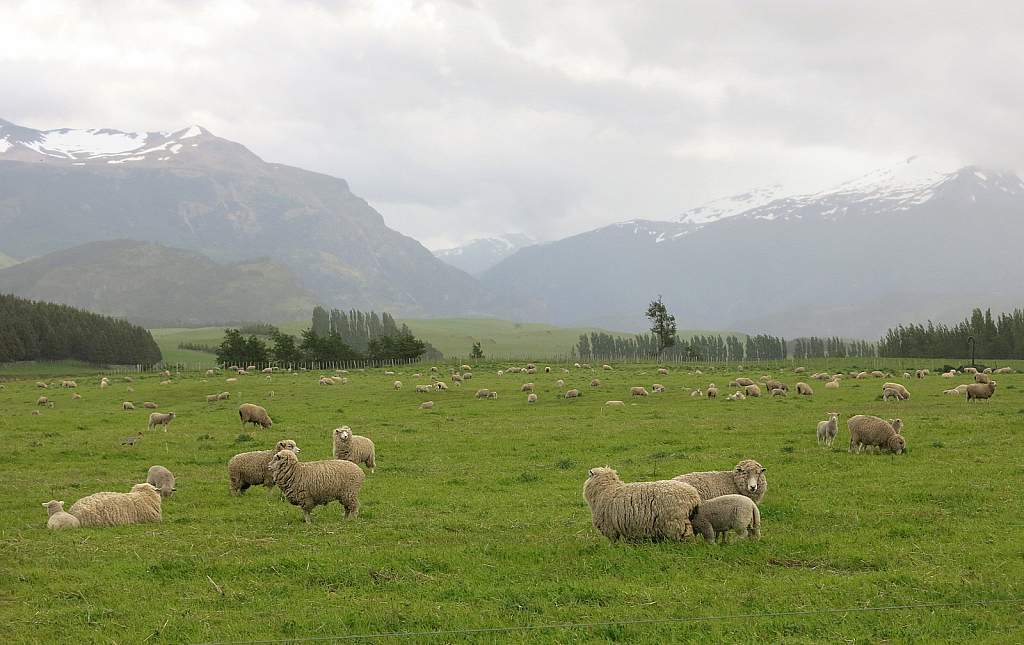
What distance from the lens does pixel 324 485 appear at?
1650 centimetres

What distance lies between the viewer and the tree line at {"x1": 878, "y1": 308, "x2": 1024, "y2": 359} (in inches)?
4466

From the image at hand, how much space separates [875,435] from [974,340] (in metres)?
103

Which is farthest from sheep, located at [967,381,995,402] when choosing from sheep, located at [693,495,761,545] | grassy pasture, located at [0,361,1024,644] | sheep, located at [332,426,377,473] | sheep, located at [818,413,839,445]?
sheep, located at [332,426,377,473]

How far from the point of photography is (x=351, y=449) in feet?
76.4

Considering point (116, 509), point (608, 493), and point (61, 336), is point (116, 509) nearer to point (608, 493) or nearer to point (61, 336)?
point (608, 493)

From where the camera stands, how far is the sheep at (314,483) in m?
16.5

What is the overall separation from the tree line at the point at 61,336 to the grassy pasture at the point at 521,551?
10710 centimetres

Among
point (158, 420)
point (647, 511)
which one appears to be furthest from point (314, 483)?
point (158, 420)

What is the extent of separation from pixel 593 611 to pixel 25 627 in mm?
7753

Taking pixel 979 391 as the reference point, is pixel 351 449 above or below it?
below

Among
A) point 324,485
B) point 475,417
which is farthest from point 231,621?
point 475,417

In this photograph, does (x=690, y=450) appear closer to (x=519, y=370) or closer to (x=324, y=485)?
(x=324, y=485)

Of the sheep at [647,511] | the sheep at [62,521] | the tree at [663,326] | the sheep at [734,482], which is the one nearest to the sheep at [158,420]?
the sheep at [62,521]

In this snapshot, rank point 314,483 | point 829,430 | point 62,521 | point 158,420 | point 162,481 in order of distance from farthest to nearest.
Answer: point 158,420, point 829,430, point 162,481, point 314,483, point 62,521
